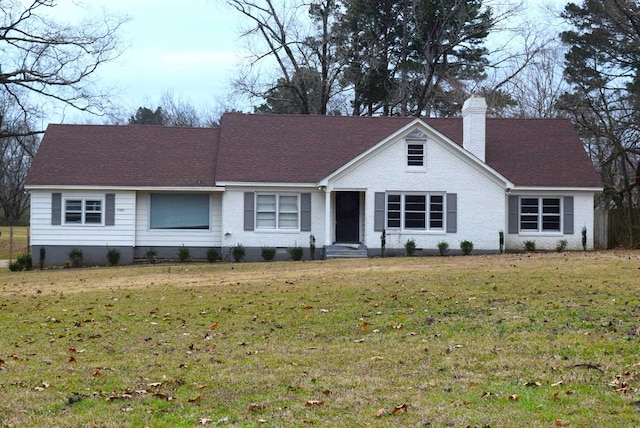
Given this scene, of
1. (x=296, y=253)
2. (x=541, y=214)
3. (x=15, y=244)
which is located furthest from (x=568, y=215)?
(x=15, y=244)

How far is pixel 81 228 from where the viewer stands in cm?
2856

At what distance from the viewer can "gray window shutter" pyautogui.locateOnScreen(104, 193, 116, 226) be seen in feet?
93.7

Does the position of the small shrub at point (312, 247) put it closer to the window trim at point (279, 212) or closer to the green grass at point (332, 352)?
the window trim at point (279, 212)

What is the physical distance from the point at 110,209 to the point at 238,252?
5.12 m

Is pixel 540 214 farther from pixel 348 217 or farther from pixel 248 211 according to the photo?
pixel 248 211

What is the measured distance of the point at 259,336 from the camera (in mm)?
11328

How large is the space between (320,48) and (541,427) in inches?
1514

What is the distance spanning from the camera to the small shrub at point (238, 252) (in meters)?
28.0

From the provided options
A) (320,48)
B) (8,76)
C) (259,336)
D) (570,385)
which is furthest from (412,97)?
(570,385)

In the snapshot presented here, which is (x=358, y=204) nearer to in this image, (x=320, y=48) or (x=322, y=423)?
(x=320, y=48)

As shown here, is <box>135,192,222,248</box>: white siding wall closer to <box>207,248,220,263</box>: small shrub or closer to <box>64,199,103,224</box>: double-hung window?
<box>207,248,220,263</box>: small shrub

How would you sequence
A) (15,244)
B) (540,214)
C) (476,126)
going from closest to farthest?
(540,214), (476,126), (15,244)

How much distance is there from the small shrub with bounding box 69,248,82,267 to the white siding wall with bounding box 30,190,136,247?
366 mm

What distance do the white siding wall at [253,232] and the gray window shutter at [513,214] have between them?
706 centimetres
